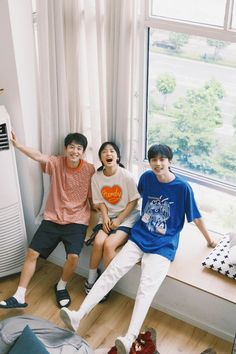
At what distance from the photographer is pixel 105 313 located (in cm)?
328

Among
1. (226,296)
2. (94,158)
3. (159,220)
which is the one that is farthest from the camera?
(94,158)

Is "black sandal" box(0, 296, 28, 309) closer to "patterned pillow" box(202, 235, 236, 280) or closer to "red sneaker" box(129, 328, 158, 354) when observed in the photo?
"red sneaker" box(129, 328, 158, 354)

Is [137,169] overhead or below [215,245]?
overhead

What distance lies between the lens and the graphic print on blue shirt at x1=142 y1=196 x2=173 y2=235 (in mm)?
3145

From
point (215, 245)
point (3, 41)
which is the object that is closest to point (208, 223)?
point (215, 245)

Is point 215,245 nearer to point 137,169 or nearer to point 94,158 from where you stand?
point 137,169

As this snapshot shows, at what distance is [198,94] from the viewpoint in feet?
10.2

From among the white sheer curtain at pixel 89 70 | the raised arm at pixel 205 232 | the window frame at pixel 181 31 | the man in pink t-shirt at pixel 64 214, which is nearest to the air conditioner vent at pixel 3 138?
the man in pink t-shirt at pixel 64 214

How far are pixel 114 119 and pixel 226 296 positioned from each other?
1.20 m

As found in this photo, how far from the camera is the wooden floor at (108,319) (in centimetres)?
308

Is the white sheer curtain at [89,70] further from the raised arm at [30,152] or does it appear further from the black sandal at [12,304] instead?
the black sandal at [12,304]

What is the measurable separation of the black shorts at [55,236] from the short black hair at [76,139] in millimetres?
502

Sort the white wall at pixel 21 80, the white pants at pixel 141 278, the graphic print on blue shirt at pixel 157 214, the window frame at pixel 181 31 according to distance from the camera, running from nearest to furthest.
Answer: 1. the window frame at pixel 181 31
2. the white pants at pixel 141 278
3. the white wall at pixel 21 80
4. the graphic print on blue shirt at pixel 157 214

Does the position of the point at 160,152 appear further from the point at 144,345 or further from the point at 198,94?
the point at 144,345
